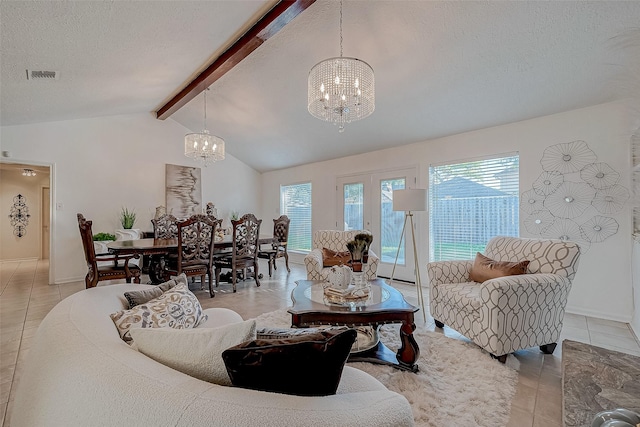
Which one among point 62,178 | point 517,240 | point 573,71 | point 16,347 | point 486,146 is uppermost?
point 573,71

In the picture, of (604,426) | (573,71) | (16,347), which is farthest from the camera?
(573,71)

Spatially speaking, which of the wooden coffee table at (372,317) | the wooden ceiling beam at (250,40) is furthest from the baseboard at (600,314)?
the wooden ceiling beam at (250,40)

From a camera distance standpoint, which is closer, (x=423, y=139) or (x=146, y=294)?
(x=146, y=294)

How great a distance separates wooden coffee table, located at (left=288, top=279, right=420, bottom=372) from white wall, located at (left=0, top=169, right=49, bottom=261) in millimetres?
9023

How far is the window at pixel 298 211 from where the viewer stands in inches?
268

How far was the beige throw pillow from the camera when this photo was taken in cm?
81

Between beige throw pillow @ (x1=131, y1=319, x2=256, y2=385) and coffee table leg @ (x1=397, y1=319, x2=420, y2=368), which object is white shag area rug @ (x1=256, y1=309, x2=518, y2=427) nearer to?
coffee table leg @ (x1=397, y1=319, x2=420, y2=368)

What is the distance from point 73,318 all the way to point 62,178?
17.2 feet

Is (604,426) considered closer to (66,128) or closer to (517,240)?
(517,240)

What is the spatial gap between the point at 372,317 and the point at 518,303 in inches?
44.7

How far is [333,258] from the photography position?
381 centimetres

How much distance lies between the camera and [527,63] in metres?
2.88

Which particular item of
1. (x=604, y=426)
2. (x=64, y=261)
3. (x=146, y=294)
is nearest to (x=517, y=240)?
(x=604, y=426)

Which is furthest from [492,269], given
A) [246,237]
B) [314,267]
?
[246,237]
